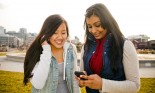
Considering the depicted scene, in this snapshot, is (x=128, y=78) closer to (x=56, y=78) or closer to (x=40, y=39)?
(x=56, y=78)

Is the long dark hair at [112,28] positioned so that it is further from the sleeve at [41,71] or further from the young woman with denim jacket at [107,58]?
the sleeve at [41,71]

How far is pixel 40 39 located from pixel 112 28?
1040 mm

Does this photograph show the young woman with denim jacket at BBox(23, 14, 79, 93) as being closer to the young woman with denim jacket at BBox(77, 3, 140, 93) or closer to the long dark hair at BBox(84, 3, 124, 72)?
the young woman with denim jacket at BBox(77, 3, 140, 93)

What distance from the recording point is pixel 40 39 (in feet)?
10.7

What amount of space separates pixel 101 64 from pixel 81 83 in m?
0.27

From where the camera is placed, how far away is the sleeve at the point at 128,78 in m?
2.44

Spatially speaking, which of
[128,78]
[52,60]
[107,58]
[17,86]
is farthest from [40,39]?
[17,86]

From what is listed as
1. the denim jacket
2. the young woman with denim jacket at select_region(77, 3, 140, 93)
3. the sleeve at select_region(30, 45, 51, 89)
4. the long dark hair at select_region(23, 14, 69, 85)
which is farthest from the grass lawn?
the young woman with denim jacket at select_region(77, 3, 140, 93)

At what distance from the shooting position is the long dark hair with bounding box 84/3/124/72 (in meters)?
2.52

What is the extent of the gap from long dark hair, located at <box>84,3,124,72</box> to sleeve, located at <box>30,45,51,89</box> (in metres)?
0.72

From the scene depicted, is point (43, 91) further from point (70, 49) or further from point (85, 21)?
point (85, 21)

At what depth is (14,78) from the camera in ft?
29.3

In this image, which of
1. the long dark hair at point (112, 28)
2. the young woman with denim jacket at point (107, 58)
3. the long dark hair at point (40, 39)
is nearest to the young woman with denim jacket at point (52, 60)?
the long dark hair at point (40, 39)

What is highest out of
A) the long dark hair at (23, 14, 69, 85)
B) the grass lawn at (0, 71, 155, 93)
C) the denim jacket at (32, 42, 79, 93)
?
the long dark hair at (23, 14, 69, 85)
